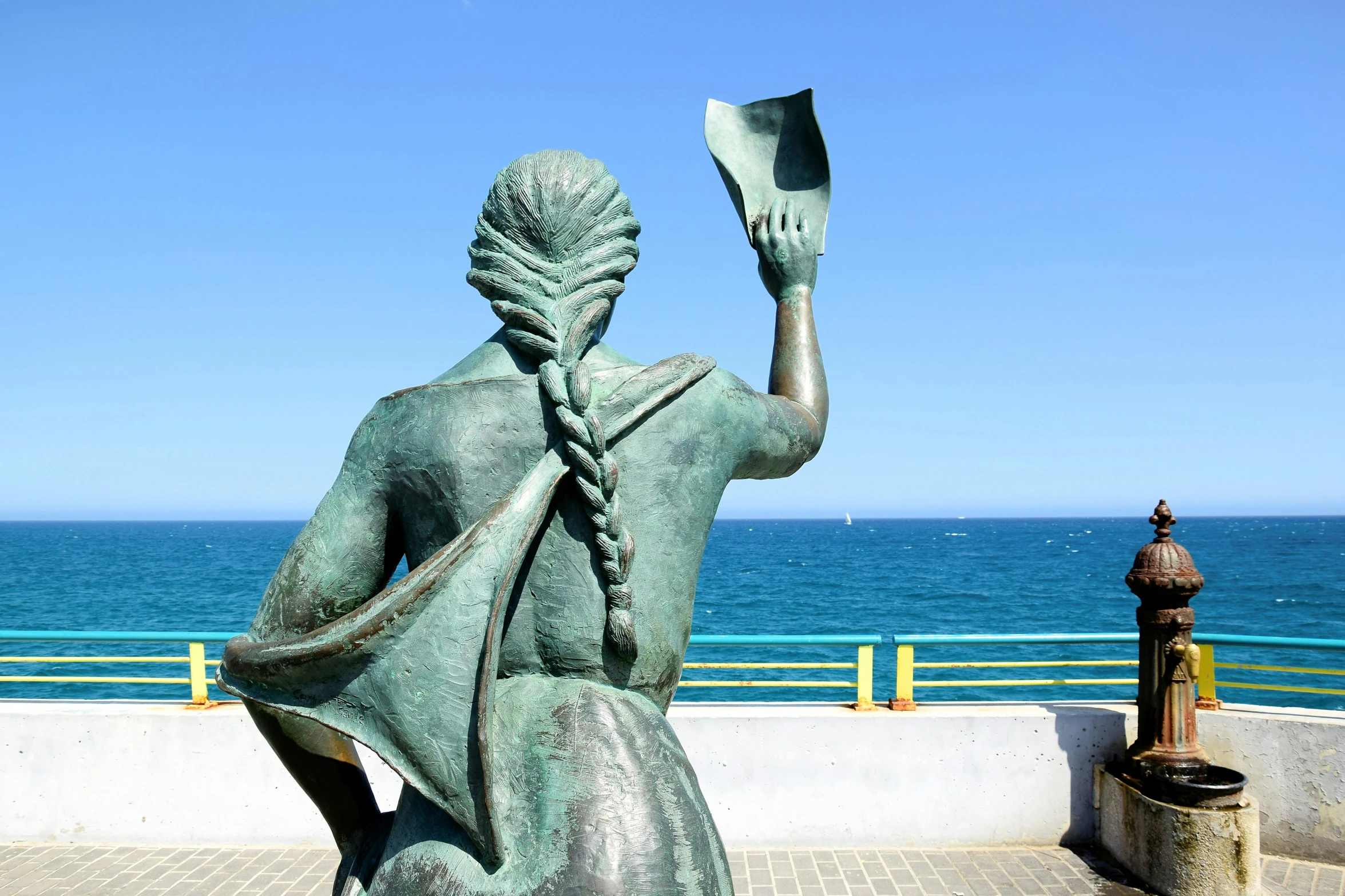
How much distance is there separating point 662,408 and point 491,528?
0.42 m

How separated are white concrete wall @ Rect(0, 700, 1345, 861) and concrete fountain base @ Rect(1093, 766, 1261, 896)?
0.59 meters

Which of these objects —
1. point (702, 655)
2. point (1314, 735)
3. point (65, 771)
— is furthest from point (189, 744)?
point (702, 655)

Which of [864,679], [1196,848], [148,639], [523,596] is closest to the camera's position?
[523,596]

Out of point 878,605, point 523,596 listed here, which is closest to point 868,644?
point 523,596

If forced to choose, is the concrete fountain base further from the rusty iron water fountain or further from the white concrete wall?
the white concrete wall

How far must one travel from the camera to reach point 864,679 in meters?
6.71

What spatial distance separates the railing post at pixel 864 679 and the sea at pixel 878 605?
246 millimetres

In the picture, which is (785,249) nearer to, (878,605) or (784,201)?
(784,201)

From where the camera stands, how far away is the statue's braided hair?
185 centimetres

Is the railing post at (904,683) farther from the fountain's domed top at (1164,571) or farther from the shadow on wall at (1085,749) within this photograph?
the fountain's domed top at (1164,571)

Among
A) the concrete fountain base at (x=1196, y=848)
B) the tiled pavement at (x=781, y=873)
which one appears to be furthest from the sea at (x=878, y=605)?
the concrete fountain base at (x=1196, y=848)

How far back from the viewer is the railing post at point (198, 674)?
21.5ft

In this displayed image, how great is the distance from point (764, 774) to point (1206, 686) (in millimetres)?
3019

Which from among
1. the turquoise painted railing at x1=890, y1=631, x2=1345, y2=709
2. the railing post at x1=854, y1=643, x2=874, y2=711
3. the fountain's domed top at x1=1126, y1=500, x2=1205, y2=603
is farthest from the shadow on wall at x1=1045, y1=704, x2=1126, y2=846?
the railing post at x1=854, y1=643, x2=874, y2=711
